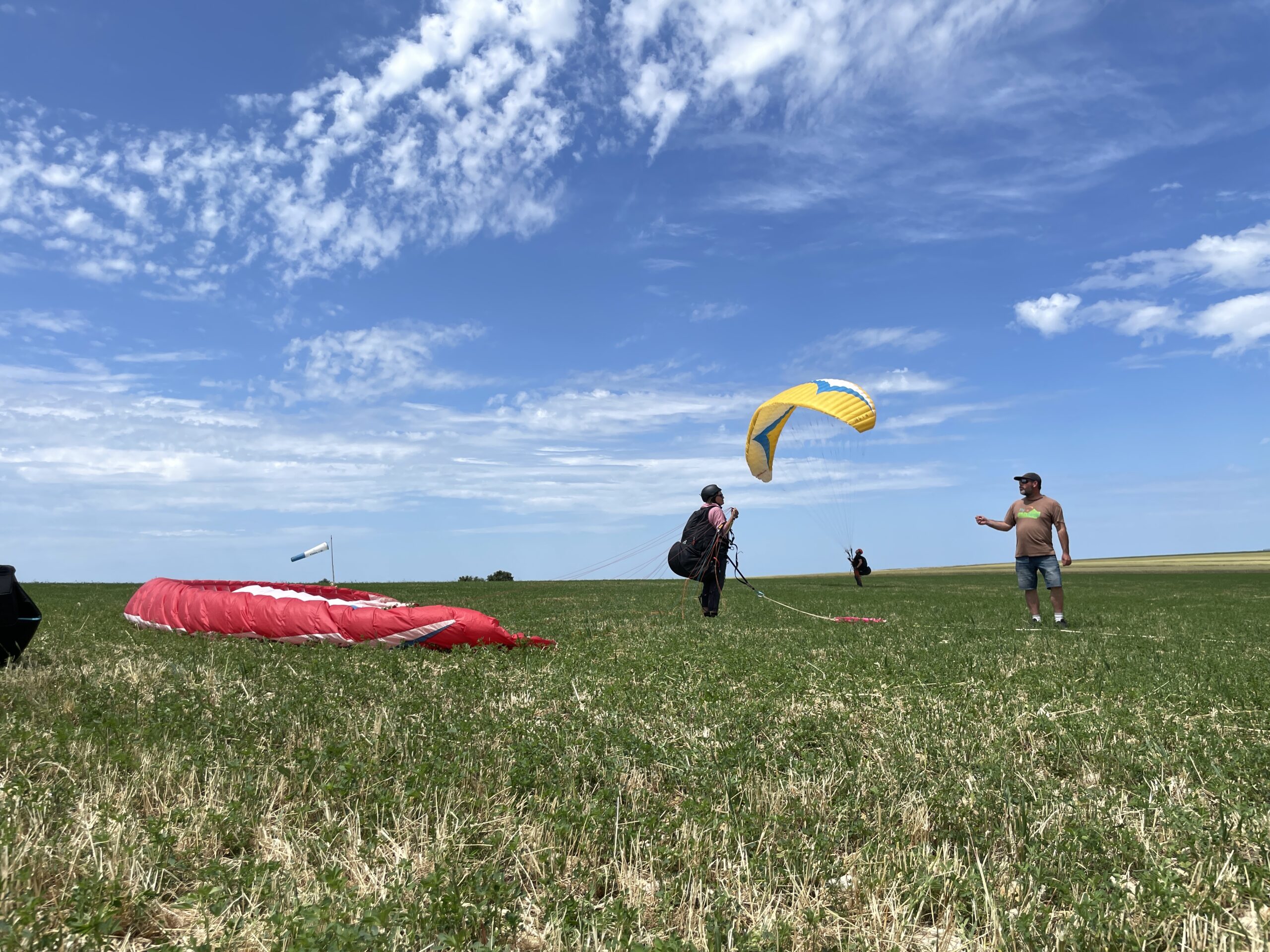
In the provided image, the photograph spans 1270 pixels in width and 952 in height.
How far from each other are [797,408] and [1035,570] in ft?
24.3

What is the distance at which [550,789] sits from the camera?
4695 millimetres

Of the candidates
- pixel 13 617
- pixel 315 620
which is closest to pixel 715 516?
pixel 315 620

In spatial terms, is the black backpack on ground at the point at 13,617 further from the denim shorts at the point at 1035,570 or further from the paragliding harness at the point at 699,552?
the denim shorts at the point at 1035,570

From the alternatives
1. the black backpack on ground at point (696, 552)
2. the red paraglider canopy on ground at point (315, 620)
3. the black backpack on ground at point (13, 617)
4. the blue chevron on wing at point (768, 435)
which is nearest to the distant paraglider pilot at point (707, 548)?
the black backpack on ground at point (696, 552)

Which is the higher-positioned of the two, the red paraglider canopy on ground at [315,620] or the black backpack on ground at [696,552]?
the black backpack on ground at [696,552]

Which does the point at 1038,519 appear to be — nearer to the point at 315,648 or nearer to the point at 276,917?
the point at 315,648

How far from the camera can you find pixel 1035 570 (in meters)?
15.1

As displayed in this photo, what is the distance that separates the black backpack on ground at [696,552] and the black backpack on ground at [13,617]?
32.8ft

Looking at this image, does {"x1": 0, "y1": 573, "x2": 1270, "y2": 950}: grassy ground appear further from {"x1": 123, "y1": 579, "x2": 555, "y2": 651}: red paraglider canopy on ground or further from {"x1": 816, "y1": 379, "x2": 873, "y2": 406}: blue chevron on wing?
{"x1": 816, "y1": 379, "x2": 873, "y2": 406}: blue chevron on wing

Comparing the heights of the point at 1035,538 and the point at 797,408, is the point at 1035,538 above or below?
below

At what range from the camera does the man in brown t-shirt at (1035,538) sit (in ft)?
47.7

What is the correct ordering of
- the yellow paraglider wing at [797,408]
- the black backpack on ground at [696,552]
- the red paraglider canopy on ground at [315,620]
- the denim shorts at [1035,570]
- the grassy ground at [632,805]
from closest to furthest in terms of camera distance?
the grassy ground at [632,805] < the red paraglider canopy on ground at [315,620] < the denim shorts at [1035,570] < the black backpack on ground at [696,552] < the yellow paraglider wing at [797,408]


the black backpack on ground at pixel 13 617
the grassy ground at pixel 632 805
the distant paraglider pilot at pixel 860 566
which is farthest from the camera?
the distant paraglider pilot at pixel 860 566

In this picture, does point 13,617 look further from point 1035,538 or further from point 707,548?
point 1035,538
